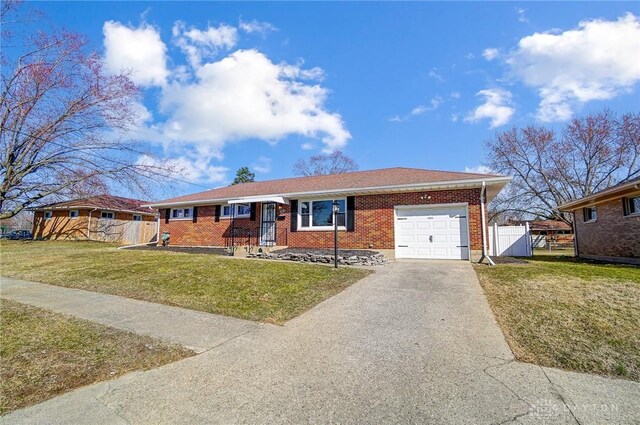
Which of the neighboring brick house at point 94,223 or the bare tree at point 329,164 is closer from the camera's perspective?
the neighboring brick house at point 94,223

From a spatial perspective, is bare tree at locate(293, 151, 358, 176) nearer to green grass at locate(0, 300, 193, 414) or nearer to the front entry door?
the front entry door

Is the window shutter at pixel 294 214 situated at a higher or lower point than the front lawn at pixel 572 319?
higher

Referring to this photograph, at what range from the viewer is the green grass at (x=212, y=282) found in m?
5.61

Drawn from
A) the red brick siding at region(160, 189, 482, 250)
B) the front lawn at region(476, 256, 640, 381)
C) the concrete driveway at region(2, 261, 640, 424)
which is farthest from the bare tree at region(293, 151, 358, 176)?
the concrete driveway at region(2, 261, 640, 424)

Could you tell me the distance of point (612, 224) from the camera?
12703mm

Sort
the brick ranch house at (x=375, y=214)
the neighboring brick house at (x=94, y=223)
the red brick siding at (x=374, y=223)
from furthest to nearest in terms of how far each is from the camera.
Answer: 1. the neighboring brick house at (x=94, y=223)
2. the brick ranch house at (x=375, y=214)
3. the red brick siding at (x=374, y=223)

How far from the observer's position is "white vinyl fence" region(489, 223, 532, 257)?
1680cm

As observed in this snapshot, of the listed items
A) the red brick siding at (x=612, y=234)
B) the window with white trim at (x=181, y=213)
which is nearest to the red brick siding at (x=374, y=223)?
the window with white trim at (x=181, y=213)

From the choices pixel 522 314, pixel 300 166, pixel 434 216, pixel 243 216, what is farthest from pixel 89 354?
pixel 300 166

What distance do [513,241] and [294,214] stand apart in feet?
41.1

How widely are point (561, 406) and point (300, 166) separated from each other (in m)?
36.6

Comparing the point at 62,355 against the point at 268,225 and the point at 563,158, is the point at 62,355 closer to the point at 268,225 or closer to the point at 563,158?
the point at 268,225

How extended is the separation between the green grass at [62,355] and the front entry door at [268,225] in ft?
31.6

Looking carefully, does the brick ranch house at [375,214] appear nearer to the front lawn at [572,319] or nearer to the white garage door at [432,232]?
the white garage door at [432,232]
